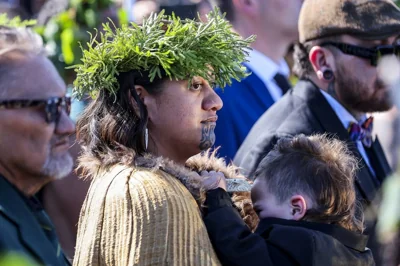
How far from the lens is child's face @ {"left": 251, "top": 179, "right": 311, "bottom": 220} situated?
3424 millimetres

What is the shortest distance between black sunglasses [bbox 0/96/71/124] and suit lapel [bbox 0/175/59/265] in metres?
0.24

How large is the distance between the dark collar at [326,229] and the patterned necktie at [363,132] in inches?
60.8

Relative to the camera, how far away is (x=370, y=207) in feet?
15.6

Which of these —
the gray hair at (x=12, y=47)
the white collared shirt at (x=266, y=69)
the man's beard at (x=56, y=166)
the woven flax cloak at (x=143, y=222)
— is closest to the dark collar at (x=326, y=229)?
the woven flax cloak at (x=143, y=222)

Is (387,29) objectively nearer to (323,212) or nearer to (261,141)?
(261,141)

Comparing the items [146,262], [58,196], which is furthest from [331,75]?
[146,262]

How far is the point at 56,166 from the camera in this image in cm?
301

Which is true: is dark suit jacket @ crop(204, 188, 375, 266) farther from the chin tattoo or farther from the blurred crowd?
the blurred crowd

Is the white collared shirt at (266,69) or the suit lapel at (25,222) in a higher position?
the suit lapel at (25,222)

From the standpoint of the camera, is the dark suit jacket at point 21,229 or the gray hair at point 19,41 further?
the gray hair at point 19,41

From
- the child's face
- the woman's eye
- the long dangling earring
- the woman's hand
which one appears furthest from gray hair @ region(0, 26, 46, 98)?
the child's face

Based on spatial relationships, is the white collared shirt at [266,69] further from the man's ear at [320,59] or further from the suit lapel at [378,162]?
the suit lapel at [378,162]

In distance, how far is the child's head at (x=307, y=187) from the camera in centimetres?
342

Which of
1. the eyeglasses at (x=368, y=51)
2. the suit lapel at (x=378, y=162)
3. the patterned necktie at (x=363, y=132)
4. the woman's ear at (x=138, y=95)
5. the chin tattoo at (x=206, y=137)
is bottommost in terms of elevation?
the suit lapel at (x=378, y=162)
